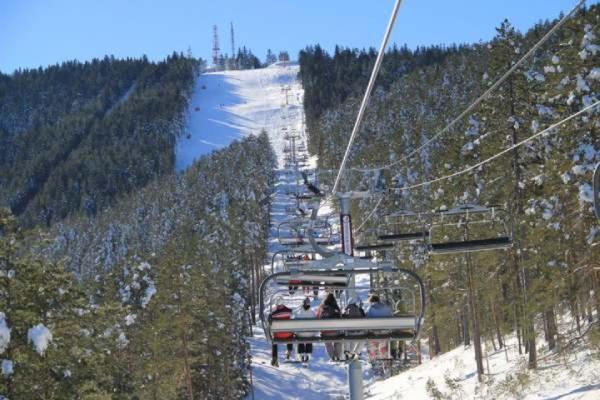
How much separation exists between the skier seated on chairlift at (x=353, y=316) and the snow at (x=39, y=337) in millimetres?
6789

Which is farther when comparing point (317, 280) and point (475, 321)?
point (475, 321)

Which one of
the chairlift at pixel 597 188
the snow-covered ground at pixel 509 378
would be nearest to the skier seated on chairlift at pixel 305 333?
the chairlift at pixel 597 188

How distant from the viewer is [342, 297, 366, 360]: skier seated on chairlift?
10.4 m

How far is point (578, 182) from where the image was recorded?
63.9ft

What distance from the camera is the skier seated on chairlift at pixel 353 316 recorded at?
10.4 metres

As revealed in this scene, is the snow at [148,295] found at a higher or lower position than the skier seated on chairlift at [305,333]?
lower

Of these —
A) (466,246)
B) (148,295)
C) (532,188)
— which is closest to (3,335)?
(466,246)

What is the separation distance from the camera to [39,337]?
48.2ft

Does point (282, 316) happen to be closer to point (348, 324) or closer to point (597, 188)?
point (348, 324)

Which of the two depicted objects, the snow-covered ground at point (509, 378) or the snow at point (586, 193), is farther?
the snow-covered ground at point (509, 378)

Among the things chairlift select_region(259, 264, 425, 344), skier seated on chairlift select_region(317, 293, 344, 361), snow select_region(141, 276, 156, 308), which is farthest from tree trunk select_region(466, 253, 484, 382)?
chairlift select_region(259, 264, 425, 344)

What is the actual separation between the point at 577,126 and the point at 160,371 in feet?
63.9

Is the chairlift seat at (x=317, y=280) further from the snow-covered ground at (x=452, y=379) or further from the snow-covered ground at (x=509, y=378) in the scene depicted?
the snow-covered ground at (x=509, y=378)

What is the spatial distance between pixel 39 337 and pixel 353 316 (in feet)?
25.4
